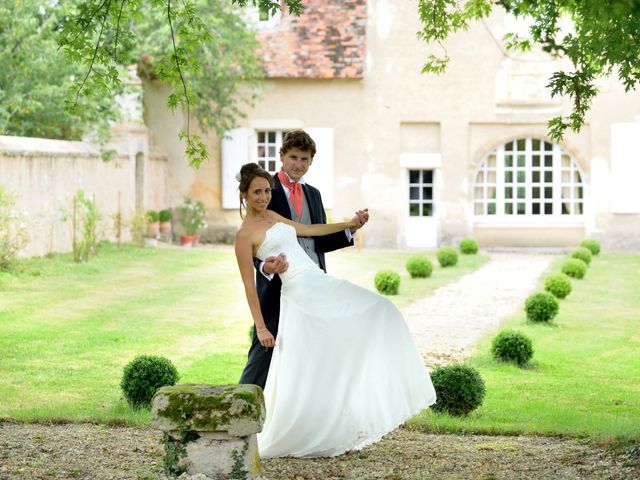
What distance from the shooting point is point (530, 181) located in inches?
982

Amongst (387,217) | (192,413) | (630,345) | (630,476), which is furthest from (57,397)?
(387,217)

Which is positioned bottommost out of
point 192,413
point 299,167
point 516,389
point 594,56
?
point 516,389

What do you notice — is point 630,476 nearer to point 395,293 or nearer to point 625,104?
point 395,293

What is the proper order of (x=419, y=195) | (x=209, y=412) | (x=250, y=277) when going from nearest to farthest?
(x=209, y=412) → (x=250, y=277) → (x=419, y=195)

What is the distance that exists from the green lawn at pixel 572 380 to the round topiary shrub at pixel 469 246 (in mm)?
6790

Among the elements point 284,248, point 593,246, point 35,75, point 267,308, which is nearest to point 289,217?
point 284,248

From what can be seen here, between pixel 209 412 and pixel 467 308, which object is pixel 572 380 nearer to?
pixel 467 308

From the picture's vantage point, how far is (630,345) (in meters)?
12.0

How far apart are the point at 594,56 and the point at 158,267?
43.6ft

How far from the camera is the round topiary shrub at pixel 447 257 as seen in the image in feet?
67.7

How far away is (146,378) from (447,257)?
13282 mm

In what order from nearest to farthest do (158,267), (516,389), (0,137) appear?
(516,389), (0,137), (158,267)

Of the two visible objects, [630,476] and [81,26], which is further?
[81,26]

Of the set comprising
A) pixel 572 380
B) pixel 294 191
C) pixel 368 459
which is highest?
pixel 294 191
